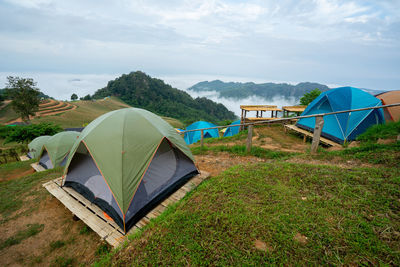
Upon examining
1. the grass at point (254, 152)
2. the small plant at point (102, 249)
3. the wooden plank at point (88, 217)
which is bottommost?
the small plant at point (102, 249)

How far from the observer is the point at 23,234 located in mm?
3717

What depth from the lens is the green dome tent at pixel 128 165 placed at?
3.47 m

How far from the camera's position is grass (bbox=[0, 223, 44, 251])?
11.5 feet

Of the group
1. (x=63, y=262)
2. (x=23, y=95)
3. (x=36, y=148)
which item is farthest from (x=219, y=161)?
(x=23, y=95)

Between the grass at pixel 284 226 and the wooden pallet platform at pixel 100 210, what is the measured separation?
913 millimetres

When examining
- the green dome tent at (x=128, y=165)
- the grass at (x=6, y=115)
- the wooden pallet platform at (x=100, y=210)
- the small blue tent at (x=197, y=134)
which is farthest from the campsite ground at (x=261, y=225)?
the grass at (x=6, y=115)

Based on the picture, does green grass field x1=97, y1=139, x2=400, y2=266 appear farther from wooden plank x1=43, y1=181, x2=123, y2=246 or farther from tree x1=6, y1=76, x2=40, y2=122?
tree x1=6, y1=76, x2=40, y2=122

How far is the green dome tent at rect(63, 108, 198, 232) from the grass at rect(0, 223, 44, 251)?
104cm

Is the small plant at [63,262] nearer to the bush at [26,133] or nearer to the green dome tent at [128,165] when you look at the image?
the green dome tent at [128,165]

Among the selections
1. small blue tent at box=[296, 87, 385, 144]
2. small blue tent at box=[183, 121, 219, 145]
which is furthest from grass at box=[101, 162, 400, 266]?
small blue tent at box=[183, 121, 219, 145]

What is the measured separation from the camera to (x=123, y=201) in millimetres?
3316

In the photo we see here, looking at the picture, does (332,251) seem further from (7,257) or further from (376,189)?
(7,257)

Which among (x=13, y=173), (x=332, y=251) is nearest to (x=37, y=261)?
(x=332, y=251)

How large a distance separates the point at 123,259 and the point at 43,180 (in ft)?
20.9
